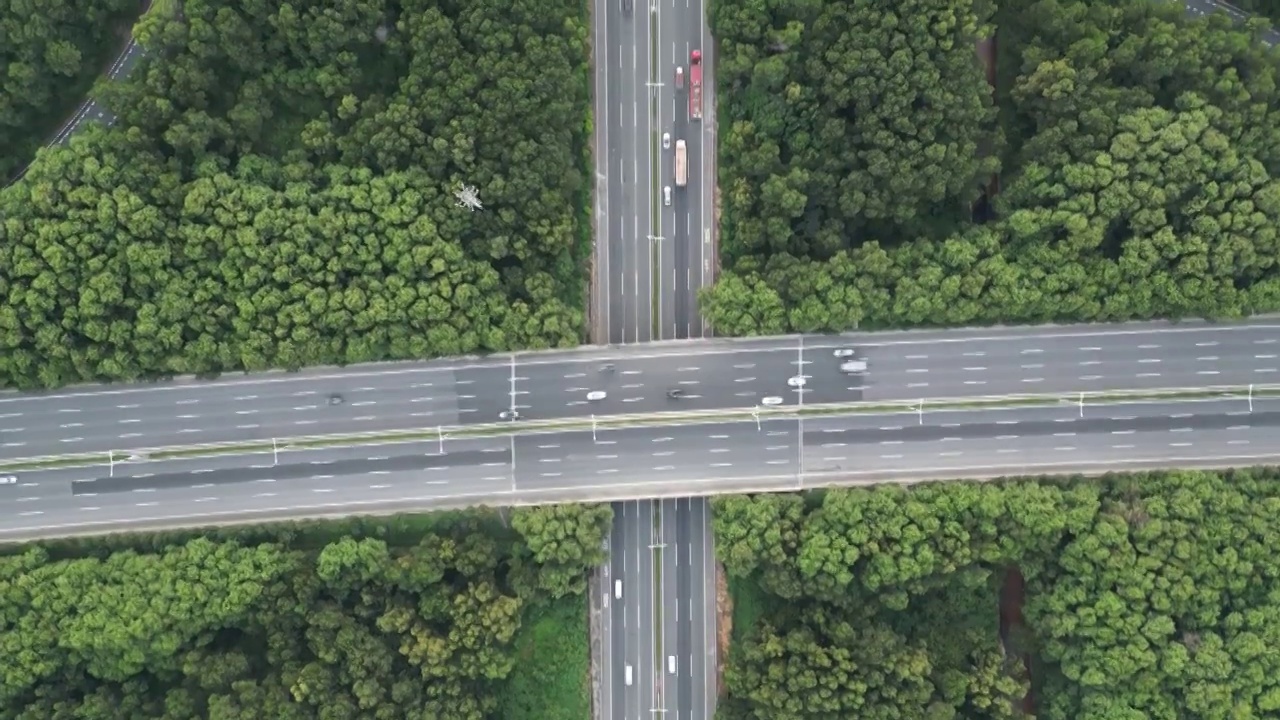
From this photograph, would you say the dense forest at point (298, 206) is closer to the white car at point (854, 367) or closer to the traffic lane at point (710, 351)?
the traffic lane at point (710, 351)

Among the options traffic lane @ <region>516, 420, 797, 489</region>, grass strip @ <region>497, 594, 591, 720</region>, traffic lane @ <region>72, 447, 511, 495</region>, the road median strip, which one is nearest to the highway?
grass strip @ <region>497, 594, 591, 720</region>

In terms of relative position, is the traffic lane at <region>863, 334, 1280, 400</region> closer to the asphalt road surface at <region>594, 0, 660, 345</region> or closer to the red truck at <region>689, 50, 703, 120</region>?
the asphalt road surface at <region>594, 0, 660, 345</region>

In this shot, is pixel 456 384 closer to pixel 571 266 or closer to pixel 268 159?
pixel 571 266

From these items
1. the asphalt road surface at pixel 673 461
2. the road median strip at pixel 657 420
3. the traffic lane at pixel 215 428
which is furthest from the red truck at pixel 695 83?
the traffic lane at pixel 215 428

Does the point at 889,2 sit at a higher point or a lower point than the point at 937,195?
higher

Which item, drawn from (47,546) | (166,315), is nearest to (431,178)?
(166,315)

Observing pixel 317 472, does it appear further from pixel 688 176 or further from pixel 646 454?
pixel 688 176
